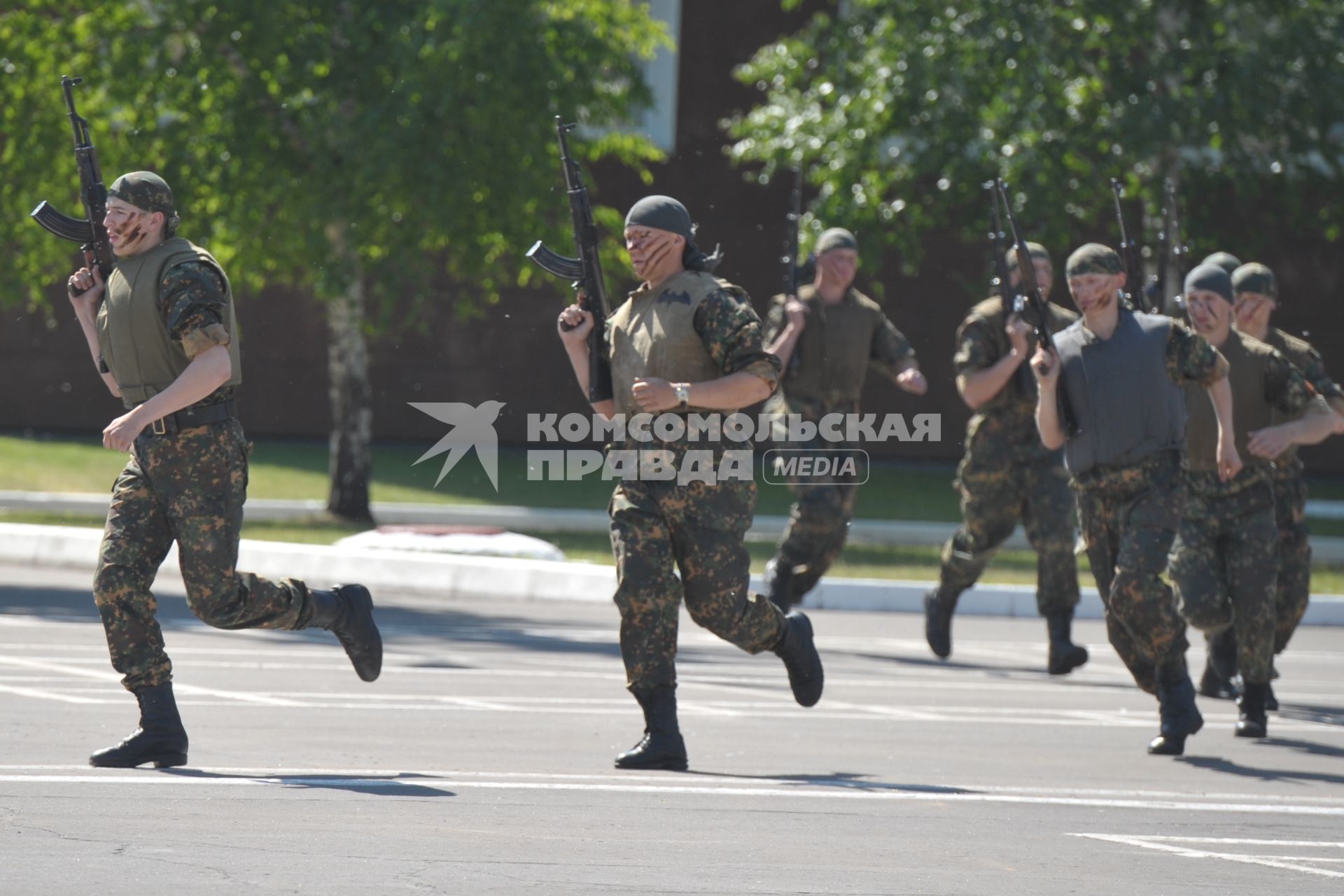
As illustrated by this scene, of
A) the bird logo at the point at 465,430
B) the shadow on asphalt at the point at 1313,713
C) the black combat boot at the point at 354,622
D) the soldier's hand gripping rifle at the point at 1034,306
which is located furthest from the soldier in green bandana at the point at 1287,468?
the bird logo at the point at 465,430

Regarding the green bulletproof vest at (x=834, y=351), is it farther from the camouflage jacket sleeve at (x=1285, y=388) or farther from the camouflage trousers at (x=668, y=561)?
the camouflage trousers at (x=668, y=561)

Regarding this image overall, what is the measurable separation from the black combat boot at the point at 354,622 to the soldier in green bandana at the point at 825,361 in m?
4.10

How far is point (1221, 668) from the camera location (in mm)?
9883

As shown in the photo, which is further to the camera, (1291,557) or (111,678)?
(1291,557)

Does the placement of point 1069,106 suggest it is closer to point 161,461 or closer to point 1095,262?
point 1095,262

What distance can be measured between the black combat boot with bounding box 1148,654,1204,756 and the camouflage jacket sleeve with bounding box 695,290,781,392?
212 centimetres

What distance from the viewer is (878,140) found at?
19516mm

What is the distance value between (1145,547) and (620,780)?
7.94 feet

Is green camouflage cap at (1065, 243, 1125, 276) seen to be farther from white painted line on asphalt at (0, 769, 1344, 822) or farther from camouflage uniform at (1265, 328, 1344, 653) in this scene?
white painted line on asphalt at (0, 769, 1344, 822)

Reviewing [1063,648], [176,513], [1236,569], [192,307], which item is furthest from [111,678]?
[1236,569]

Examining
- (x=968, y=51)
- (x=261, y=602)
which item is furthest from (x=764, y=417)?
(x=968, y=51)

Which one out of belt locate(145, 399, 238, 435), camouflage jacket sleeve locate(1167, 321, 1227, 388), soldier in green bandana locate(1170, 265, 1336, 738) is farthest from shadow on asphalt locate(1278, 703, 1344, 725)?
belt locate(145, 399, 238, 435)

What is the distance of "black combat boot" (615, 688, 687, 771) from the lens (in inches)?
281

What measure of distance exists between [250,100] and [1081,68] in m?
7.62
